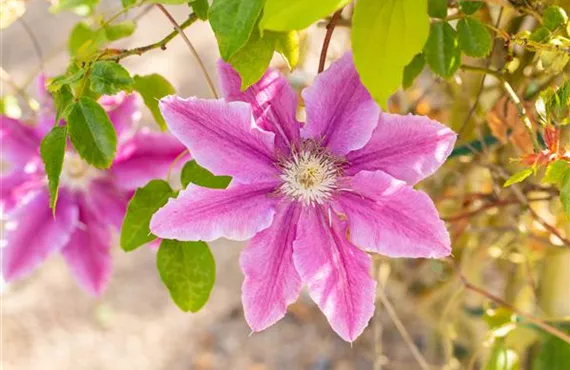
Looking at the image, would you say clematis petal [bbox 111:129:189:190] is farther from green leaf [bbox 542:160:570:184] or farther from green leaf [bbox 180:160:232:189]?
green leaf [bbox 542:160:570:184]

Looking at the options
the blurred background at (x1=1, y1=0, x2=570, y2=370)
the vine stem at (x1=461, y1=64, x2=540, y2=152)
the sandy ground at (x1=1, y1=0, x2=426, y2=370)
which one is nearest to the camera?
the vine stem at (x1=461, y1=64, x2=540, y2=152)

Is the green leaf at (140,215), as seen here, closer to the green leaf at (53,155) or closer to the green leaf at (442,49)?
the green leaf at (53,155)

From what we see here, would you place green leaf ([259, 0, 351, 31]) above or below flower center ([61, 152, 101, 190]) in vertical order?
above

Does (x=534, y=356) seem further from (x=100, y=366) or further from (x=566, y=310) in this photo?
(x=100, y=366)

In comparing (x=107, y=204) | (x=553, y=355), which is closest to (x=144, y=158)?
(x=107, y=204)

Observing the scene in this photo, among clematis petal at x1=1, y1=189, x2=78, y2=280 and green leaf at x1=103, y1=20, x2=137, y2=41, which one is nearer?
green leaf at x1=103, y1=20, x2=137, y2=41

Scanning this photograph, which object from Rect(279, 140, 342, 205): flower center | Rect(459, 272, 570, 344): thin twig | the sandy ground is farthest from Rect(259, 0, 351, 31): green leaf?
the sandy ground

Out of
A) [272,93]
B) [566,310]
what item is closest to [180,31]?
[272,93]
